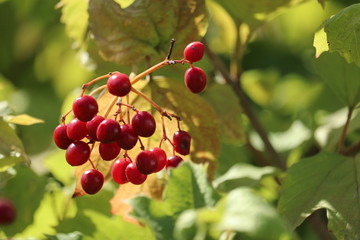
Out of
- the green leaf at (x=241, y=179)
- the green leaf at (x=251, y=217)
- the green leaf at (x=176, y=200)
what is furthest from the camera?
the green leaf at (x=241, y=179)

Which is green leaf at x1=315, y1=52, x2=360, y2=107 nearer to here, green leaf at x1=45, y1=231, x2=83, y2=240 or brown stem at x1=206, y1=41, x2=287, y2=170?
brown stem at x1=206, y1=41, x2=287, y2=170

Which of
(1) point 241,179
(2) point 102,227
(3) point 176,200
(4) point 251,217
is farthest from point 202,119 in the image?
(4) point 251,217

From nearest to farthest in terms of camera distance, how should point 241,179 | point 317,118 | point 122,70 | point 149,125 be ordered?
point 149,125 < point 241,179 < point 122,70 < point 317,118

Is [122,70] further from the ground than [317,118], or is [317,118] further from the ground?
[122,70]

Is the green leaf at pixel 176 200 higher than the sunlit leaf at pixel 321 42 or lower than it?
higher

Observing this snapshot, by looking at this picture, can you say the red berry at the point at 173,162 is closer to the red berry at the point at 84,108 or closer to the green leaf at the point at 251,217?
the red berry at the point at 84,108

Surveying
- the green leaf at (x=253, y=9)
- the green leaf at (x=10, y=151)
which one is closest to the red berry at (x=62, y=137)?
the green leaf at (x=10, y=151)

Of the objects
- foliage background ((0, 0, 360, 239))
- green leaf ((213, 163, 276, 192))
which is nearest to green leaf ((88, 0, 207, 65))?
foliage background ((0, 0, 360, 239))

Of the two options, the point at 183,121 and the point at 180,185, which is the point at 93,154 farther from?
the point at 180,185

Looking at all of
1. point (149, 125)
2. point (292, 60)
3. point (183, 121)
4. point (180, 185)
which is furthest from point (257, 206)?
point (292, 60)
